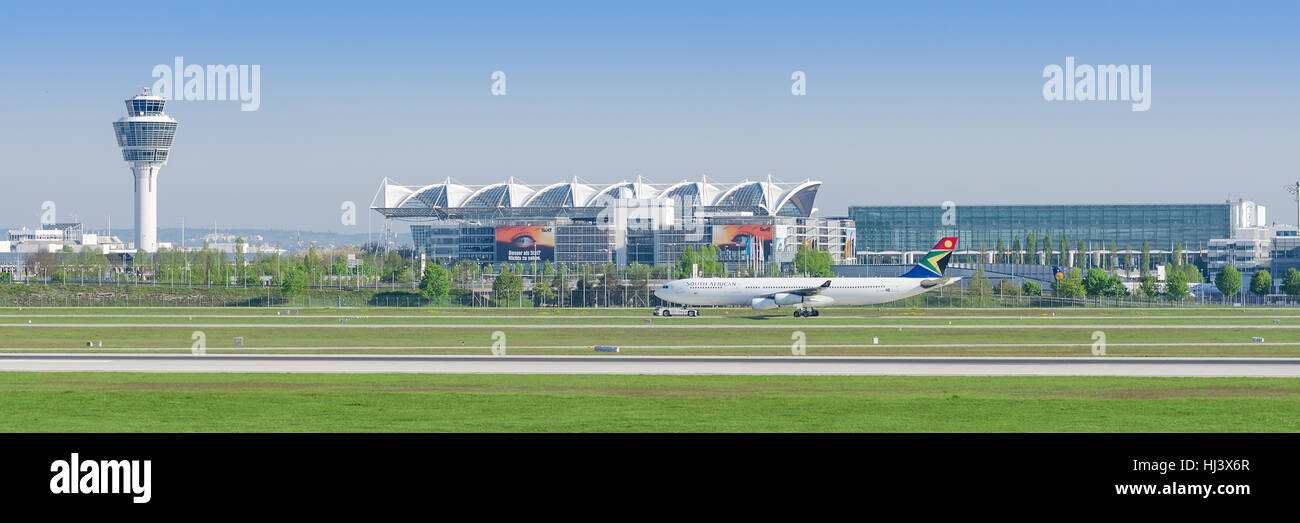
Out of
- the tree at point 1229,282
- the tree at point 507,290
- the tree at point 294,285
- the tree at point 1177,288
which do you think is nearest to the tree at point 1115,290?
the tree at point 1177,288

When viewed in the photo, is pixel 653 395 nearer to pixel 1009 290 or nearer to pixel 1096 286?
pixel 1009 290

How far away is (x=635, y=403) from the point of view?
105 ft

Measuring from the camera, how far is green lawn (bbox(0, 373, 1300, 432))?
1091 inches

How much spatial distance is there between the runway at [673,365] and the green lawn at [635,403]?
2.26 m

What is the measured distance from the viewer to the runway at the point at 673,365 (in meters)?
41.4

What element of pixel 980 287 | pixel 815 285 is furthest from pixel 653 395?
pixel 980 287

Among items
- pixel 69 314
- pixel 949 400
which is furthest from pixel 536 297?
pixel 949 400

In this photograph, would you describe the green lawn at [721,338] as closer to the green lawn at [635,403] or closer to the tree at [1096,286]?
the green lawn at [635,403]

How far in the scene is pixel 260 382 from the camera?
37.8 meters

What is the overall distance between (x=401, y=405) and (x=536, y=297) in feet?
276

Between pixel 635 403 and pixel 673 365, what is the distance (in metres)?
12.0

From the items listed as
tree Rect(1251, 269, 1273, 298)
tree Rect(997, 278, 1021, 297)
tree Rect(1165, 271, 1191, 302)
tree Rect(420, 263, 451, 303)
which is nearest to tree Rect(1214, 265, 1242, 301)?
tree Rect(1251, 269, 1273, 298)

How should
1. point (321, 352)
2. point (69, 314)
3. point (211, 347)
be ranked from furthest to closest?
point (69, 314)
point (211, 347)
point (321, 352)
